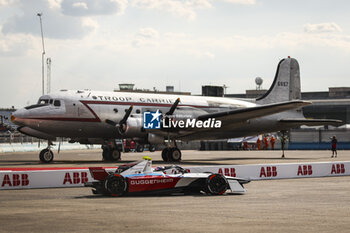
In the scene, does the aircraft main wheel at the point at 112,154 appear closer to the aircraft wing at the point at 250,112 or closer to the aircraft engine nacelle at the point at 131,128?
the aircraft engine nacelle at the point at 131,128

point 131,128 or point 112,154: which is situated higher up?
point 131,128

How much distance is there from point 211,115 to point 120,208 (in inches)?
938

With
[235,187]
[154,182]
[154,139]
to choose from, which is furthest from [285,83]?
[154,182]

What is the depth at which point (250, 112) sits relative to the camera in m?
36.8

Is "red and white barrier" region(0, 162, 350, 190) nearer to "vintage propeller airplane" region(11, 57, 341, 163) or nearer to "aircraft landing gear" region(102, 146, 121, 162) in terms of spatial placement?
"vintage propeller airplane" region(11, 57, 341, 163)

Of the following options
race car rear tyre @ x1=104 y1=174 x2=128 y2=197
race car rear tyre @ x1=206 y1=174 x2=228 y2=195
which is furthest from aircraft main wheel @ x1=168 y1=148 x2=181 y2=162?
race car rear tyre @ x1=104 y1=174 x2=128 y2=197

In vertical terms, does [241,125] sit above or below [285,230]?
above

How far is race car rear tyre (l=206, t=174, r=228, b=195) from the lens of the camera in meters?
18.1

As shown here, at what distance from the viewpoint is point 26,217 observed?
42.0 ft

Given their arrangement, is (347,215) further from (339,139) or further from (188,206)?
(339,139)

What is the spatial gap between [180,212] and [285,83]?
34234mm

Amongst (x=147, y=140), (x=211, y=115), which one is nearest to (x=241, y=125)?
(x=211, y=115)

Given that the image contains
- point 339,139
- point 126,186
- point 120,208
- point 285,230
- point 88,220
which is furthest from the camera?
point 339,139

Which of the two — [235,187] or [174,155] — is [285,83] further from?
[235,187]
